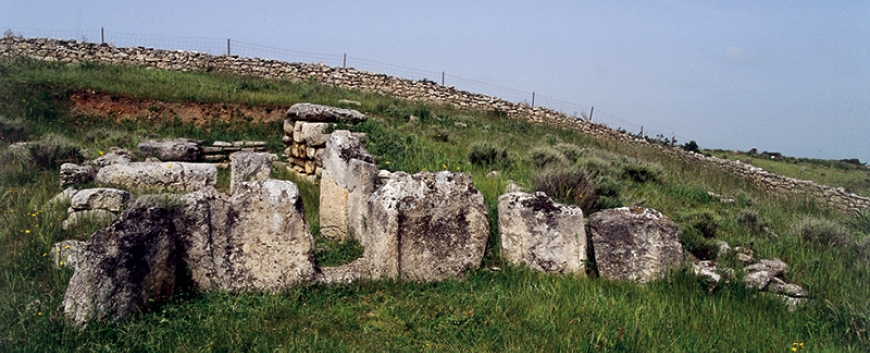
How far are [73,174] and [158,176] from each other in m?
1.02

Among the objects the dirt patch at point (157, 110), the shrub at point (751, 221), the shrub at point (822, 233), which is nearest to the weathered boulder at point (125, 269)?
the shrub at point (822, 233)

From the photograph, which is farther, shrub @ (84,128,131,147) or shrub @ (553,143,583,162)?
shrub @ (553,143,583,162)

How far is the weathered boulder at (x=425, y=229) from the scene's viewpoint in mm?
5691

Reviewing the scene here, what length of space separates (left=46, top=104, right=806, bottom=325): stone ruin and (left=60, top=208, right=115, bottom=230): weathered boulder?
0.22ft

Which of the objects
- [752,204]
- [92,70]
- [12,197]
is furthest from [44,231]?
[92,70]

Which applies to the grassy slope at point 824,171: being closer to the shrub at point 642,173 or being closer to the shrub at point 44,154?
the shrub at point 642,173

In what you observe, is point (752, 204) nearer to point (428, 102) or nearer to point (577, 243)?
point (577, 243)

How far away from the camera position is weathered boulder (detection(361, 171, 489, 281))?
5691mm

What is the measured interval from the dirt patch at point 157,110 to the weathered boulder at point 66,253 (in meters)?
10.2

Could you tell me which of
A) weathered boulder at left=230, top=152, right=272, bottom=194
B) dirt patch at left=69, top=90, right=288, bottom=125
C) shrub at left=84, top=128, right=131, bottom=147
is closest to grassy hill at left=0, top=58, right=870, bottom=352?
weathered boulder at left=230, top=152, right=272, bottom=194

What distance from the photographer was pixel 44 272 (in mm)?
5047

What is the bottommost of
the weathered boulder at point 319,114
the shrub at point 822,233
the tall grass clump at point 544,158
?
the shrub at point 822,233

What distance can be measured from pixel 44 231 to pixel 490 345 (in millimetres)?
4505

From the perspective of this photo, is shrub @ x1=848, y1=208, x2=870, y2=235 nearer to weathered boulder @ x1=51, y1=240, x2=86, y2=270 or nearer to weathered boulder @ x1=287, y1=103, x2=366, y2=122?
weathered boulder @ x1=287, y1=103, x2=366, y2=122
